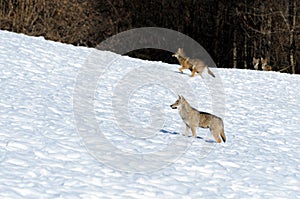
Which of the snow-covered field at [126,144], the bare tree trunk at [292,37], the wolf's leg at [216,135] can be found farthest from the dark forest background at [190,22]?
the wolf's leg at [216,135]

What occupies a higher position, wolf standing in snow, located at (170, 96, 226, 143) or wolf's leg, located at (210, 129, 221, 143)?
wolf standing in snow, located at (170, 96, 226, 143)

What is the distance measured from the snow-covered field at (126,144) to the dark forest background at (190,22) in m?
13.9

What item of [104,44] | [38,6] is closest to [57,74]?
[38,6]

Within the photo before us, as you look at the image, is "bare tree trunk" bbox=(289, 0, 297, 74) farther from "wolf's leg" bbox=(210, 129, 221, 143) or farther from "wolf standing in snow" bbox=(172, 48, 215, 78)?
"wolf's leg" bbox=(210, 129, 221, 143)

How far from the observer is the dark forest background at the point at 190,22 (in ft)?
103

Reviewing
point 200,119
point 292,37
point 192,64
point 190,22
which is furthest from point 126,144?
point 190,22

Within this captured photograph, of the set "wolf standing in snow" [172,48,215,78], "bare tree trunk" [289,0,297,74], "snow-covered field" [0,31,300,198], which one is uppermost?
"bare tree trunk" [289,0,297,74]

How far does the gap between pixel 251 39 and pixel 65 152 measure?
31844 millimetres

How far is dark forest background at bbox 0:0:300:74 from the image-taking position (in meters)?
31.3

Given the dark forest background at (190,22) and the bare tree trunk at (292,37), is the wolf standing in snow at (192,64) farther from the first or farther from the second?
the bare tree trunk at (292,37)

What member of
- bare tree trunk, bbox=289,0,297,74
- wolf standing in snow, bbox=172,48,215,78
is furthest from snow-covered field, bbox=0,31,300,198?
bare tree trunk, bbox=289,0,297,74

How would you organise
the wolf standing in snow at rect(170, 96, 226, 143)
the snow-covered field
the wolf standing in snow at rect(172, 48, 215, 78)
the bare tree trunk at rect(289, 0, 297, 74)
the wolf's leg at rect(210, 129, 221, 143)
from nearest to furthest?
the snow-covered field < the wolf standing in snow at rect(170, 96, 226, 143) < the wolf's leg at rect(210, 129, 221, 143) < the wolf standing in snow at rect(172, 48, 215, 78) < the bare tree trunk at rect(289, 0, 297, 74)

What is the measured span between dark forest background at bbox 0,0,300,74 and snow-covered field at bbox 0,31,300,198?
45.5ft

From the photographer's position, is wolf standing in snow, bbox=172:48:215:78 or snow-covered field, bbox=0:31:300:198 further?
wolf standing in snow, bbox=172:48:215:78
